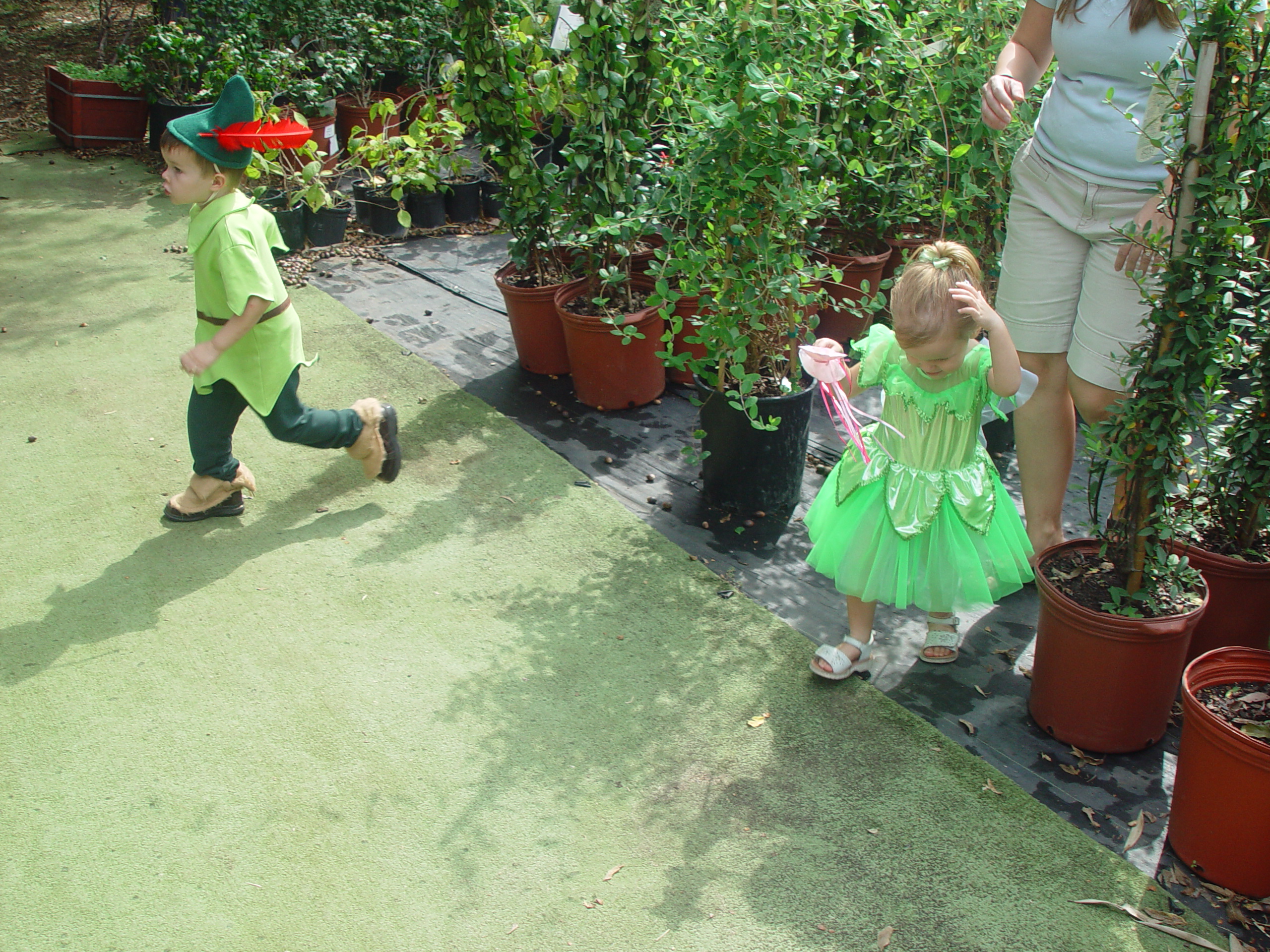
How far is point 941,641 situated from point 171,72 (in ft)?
21.5

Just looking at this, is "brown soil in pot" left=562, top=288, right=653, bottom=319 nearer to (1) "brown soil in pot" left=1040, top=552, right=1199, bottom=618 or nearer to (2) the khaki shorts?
(2) the khaki shorts

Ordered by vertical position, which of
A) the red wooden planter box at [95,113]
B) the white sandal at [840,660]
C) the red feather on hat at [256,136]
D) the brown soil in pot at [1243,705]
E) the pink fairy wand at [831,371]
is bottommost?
the white sandal at [840,660]

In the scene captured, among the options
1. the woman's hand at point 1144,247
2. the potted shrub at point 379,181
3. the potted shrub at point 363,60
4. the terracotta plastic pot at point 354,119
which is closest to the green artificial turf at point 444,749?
the woman's hand at point 1144,247

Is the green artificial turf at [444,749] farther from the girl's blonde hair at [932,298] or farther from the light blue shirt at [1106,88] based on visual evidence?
the light blue shirt at [1106,88]

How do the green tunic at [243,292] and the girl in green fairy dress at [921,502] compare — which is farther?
the green tunic at [243,292]

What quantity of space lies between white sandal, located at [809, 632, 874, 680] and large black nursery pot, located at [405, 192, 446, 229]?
4099 millimetres

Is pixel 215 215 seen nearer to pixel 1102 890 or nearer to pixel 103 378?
pixel 103 378

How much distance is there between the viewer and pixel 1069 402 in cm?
268

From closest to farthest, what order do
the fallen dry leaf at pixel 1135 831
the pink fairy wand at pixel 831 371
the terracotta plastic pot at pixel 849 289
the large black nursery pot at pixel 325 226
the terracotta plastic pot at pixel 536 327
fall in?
the fallen dry leaf at pixel 1135 831 < the pink fairy wand at pixel 831 371 < the terracotta plastic pot at pixel 536 327 < the terracotta plastic pot at pixel 849 289 < the large black nursery pot at pixel 325 226

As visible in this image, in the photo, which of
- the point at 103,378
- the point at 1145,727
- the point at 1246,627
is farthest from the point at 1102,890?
the point at 103,378

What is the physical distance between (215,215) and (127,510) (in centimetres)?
107

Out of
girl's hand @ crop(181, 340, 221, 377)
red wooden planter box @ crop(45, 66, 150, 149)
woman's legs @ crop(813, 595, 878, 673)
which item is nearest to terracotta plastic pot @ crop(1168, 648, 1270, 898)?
woman's legs @ crop(813, 595, 878, 673)

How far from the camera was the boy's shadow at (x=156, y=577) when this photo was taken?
2.66m

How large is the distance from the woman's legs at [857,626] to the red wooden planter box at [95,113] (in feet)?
22.0
